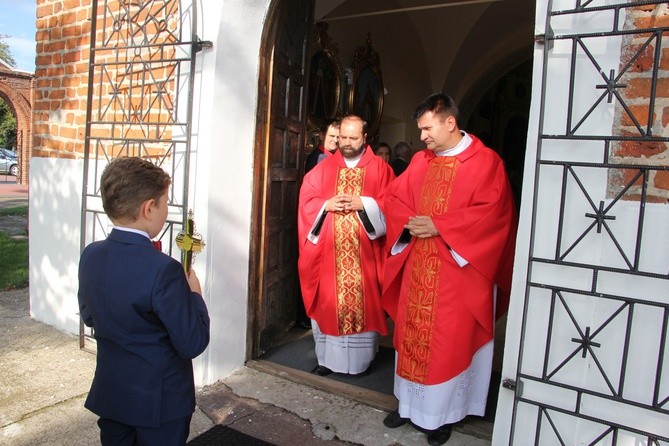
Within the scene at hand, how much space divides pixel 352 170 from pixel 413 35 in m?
4.77

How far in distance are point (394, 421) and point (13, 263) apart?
6.22 m

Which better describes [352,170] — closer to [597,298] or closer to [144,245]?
[597,298]

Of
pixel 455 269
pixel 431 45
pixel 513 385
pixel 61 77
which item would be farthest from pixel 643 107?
pixel 431 45

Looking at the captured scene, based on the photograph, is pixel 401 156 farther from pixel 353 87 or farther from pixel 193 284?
pixel 193 284

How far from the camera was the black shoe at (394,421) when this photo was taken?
318 cm

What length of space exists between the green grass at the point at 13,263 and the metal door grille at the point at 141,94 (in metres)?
2.61

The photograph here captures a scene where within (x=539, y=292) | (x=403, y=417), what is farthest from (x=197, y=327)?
(x=403, y=417)

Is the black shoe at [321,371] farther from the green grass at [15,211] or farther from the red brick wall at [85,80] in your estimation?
the green grass at [15,211]

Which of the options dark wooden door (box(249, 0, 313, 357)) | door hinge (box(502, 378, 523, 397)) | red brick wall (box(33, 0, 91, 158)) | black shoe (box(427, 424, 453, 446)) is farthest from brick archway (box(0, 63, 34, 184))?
door hinge (box(502, 378, 523, 397))

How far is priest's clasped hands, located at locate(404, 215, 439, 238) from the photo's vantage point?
3.01 meters

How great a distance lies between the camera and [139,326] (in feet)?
5.81

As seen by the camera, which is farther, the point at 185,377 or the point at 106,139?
the point at 106,139

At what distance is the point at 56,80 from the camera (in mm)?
4574

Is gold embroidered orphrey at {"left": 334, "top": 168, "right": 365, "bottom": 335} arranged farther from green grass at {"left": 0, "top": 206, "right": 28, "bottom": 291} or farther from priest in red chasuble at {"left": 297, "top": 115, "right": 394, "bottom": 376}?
green grass at {"left": 0, "top": 206, "right": 28, "bottom": 291}
